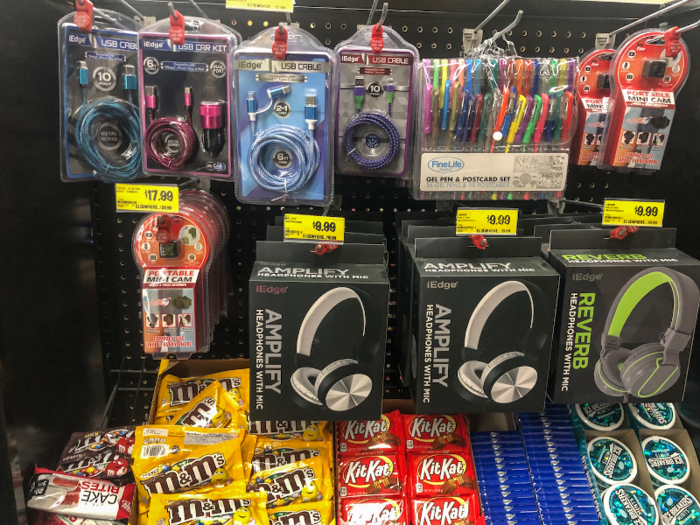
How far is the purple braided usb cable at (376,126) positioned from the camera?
40.0 inches

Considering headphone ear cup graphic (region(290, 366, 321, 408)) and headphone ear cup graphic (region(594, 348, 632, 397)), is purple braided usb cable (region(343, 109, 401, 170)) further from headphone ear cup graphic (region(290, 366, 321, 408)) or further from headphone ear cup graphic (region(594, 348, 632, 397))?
headphone ear cup graphic (region(594, 348, 632, 397))

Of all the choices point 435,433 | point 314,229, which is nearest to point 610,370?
point 435,433

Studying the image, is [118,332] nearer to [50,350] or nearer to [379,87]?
[50,350]

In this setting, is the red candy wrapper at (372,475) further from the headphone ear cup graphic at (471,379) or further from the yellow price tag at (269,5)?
the yellow price tag at (269,5)

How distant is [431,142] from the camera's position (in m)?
1.03

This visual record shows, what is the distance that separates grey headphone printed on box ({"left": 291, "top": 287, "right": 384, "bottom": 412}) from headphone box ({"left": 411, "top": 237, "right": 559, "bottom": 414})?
0.10 meters

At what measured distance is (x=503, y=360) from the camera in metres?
1.01

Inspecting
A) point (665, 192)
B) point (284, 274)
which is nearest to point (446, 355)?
point (284, 274)

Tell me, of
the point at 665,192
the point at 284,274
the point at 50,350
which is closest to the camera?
the point at 284,274

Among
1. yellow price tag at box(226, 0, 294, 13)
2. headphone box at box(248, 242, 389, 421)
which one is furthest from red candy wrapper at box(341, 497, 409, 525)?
yellow price tag at box(226, 0, 294, 13)

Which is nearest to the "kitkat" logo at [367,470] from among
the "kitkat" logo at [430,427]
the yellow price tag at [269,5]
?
the "kitkat" logo at [430,427]

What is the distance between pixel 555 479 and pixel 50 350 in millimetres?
1273

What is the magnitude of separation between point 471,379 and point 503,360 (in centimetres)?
8

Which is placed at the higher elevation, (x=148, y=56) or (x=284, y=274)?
(x=148, y=56)
